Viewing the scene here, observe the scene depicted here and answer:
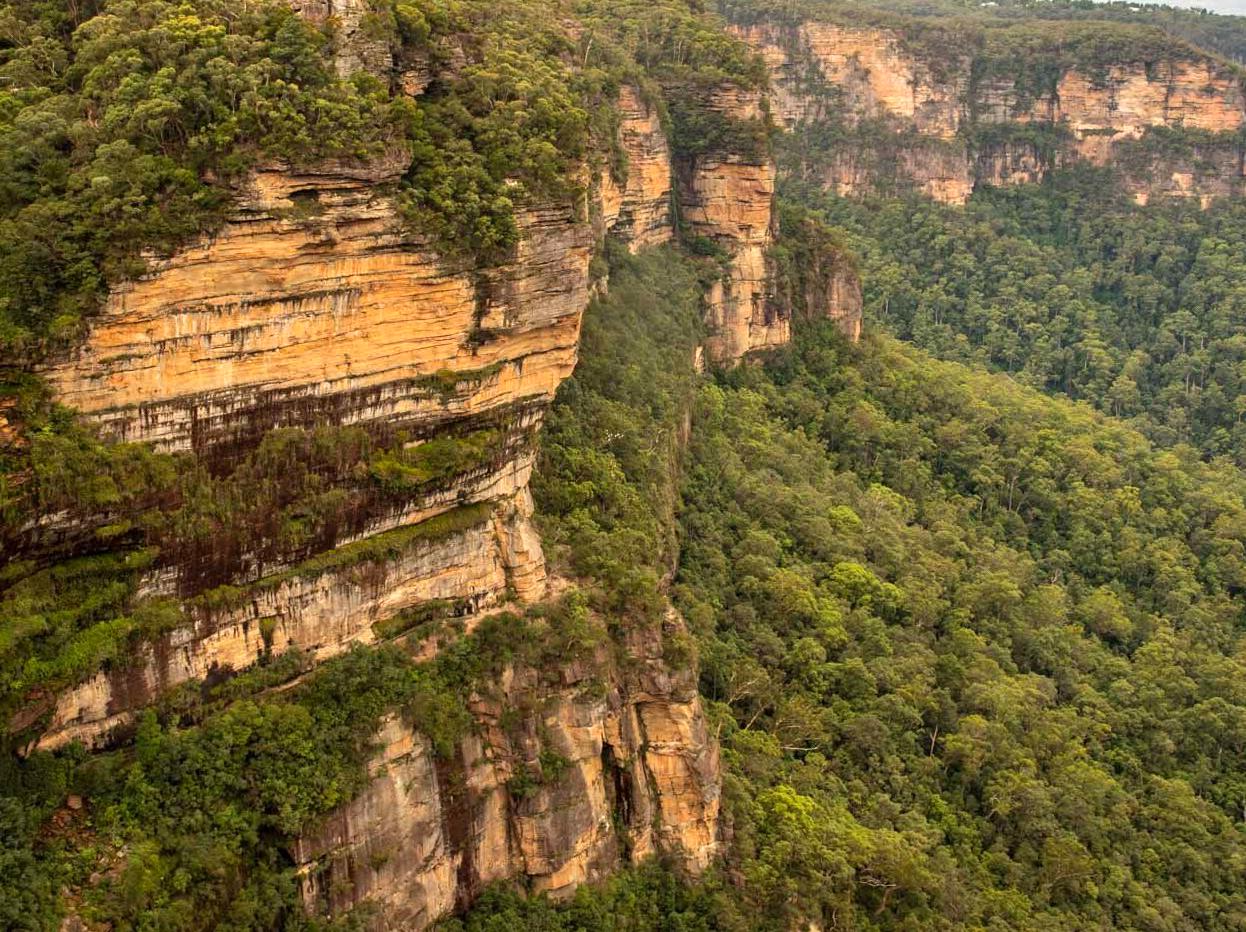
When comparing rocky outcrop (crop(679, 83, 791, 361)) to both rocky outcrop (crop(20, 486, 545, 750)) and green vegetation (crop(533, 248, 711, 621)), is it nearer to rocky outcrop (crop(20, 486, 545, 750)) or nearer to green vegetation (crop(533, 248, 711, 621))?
green vegetation (crop(533, 248, 711, 621))

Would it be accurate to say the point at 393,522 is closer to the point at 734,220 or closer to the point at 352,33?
the point at 352,33

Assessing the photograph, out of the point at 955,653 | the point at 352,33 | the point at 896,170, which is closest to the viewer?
the point at 352,33

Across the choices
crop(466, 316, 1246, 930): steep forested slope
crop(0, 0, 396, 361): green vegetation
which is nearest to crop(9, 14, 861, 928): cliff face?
crop(0, 0, 396, 361): green vegetation

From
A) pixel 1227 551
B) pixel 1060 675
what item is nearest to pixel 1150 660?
pixel 1060 675

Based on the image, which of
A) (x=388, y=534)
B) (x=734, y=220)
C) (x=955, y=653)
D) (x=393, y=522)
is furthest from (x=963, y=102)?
(x=388, y=534)

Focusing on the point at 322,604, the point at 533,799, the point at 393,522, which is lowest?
the point at 533,799

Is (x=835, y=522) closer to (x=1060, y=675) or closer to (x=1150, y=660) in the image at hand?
(x=1060, y=675)

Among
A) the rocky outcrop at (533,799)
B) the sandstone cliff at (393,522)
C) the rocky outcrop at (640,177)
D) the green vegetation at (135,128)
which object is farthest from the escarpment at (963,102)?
the green vegetation at (135,128)
